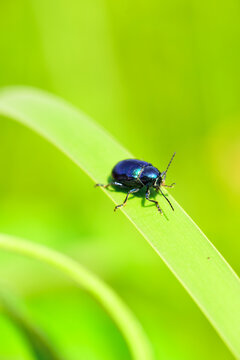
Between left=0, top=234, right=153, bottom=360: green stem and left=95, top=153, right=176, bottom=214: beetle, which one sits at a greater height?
left=95, top=153, right=176, bottom=214: beetle

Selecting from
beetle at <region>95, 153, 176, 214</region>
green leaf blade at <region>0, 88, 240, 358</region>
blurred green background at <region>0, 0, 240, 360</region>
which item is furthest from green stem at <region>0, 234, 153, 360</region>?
blurred green background at <region>0, 0, 240, 360</region>

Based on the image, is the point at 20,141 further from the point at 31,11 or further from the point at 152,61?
the point at 152,61

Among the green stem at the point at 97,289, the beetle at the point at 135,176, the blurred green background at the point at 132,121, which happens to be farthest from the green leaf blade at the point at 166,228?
the blurred green background at the point at 132,121

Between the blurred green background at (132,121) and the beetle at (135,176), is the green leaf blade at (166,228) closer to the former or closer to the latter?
the beetle at (135,176)

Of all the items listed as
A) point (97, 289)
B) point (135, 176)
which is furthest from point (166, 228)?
point (135, 176)

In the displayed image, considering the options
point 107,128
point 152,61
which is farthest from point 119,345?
point 152,61

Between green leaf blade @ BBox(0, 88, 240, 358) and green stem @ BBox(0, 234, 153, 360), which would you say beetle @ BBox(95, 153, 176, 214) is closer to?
green leaf blade @ BBox(0, 88, 240, 358)
